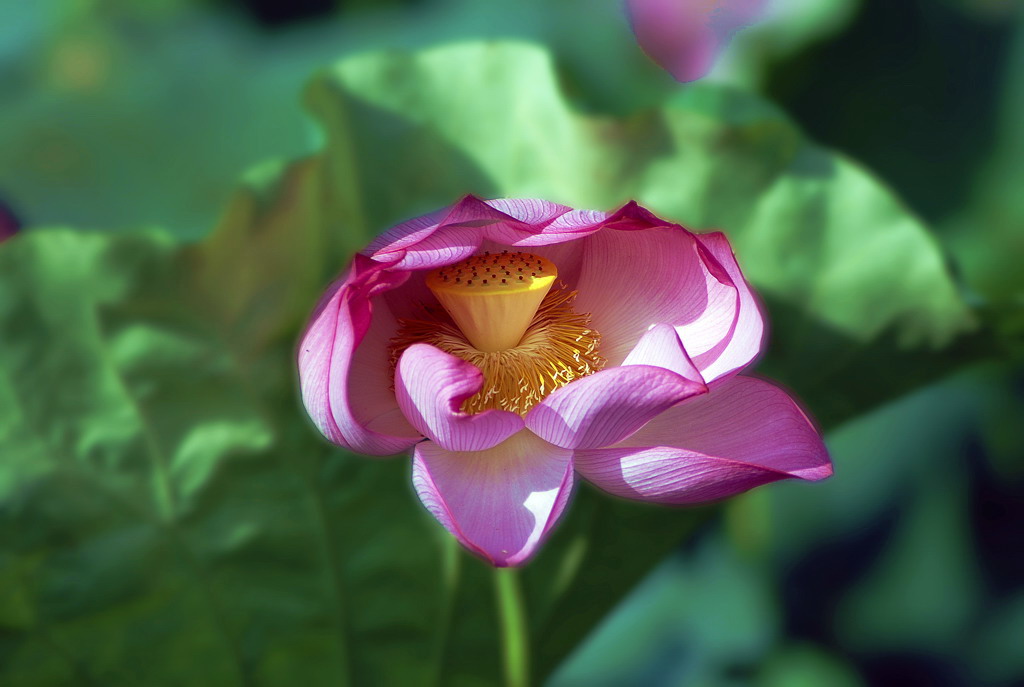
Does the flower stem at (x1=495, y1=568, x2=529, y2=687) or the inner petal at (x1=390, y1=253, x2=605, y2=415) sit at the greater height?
the inner petal at (x1=390, y1=253, x2=605, y2=415)

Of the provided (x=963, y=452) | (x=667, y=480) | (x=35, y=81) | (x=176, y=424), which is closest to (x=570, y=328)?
(x=667, y=480)

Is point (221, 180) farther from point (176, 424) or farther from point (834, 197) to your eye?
point (834, 197)

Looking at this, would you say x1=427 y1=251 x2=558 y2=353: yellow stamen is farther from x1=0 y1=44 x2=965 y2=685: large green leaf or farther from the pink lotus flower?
x1=0 y1=44 x2=965 y2=685: large green leaf

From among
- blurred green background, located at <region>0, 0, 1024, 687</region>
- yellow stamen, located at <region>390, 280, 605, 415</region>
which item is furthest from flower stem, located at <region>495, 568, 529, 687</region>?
yellow stamen, located at <region>390, 280, 605, 415</region>

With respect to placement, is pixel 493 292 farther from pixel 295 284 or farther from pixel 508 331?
pixel 295 284

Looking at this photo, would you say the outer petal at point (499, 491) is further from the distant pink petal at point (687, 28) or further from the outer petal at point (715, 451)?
the distant pink petal at point (687, 28)

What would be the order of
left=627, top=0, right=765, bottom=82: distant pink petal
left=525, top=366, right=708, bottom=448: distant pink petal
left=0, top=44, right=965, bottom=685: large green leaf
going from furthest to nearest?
1. left=627, top=0, right=765, bottom=82: distant pink petal
2. left=0, top=44, right=965, bottom=685: large green leaf
3. left=525, top=366, right=708, bottom=448: distant pink petal

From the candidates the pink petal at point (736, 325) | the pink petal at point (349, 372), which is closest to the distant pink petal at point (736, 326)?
the pink petal at point (736, 325)
